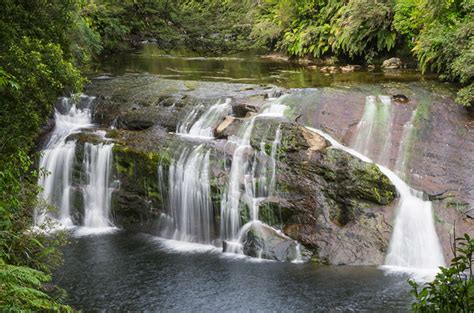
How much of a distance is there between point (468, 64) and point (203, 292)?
10.3 meters

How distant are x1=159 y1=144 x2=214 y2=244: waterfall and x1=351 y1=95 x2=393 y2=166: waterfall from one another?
433cm

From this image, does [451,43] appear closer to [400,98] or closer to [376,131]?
[400,98]

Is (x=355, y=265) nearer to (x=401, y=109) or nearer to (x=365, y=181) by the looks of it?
(x=365, y=181)

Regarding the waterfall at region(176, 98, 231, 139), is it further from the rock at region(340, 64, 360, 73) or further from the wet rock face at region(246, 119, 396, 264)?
the rock at region(340, 64, 360, 73)

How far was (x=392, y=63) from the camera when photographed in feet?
66.4

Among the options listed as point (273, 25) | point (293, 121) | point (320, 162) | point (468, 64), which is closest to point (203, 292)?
point (320, 162)

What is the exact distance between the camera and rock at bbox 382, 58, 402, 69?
20.1 m

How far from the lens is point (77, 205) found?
1408 cm

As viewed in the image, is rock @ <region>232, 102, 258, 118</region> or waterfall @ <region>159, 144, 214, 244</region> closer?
waterfall @ <region>159, 144, 214, 244</region>

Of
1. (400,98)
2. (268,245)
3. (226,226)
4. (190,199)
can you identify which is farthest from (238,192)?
(400,98)

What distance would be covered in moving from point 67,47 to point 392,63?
1396 centimetres

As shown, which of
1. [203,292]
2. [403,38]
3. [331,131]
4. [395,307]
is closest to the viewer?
[395,307]

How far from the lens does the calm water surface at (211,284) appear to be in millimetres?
9094

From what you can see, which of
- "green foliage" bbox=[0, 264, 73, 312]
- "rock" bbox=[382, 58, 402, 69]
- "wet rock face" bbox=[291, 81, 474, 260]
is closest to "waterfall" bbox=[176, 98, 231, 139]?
"wet rock face" bbox=[291, 81, 474, 260]
